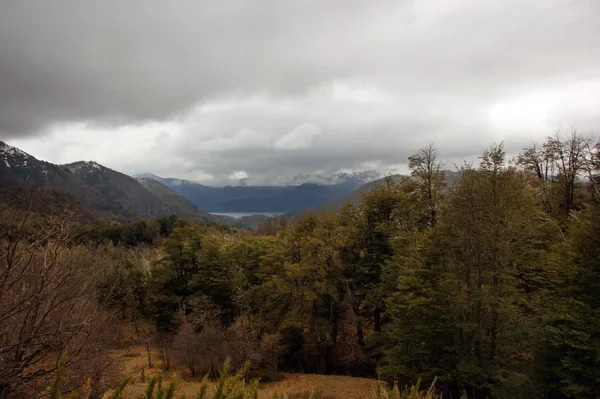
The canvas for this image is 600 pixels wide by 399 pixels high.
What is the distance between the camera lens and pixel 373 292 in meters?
22.3

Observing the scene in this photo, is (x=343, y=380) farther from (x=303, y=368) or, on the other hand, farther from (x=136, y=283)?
(x=136, y=283)

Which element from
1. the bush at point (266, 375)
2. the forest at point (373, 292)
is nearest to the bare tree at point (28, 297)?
the forest at point (373, 292)

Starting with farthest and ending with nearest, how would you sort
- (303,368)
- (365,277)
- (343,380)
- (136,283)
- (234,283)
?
(136,283) < (234,283) < (303,368) < (365,277) < (343,380)

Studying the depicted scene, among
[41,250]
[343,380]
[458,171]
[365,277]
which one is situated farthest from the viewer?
[365,277]

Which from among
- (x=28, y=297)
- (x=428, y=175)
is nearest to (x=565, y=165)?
(x=428, y=175)

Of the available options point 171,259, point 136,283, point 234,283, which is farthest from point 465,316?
point 136,283

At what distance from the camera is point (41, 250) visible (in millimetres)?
8047

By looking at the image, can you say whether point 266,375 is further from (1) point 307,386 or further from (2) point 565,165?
(2) point 565,165

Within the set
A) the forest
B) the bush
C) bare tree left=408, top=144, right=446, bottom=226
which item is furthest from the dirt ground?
bare tree left=408, top=144, right=446, bottom=226

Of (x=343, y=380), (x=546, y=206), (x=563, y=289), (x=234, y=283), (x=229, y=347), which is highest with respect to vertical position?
(x=546, y=206)

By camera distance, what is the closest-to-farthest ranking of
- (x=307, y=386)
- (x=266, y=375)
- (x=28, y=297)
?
1. (x=28, y=297)
2. (x=307, y=386)
3. (x=266, y=375)

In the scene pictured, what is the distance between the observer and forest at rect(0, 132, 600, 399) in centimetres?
716

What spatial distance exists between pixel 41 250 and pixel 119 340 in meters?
34.7

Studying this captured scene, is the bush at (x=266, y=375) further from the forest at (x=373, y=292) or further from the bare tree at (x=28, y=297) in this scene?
the bare tree at (x=28, y=297)
